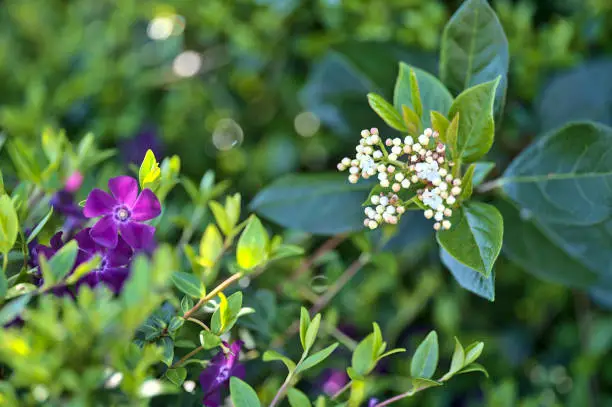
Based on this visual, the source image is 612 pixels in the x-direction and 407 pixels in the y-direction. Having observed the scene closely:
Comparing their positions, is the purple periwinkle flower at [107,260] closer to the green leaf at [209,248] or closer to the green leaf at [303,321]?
the green leaf at [209,248]

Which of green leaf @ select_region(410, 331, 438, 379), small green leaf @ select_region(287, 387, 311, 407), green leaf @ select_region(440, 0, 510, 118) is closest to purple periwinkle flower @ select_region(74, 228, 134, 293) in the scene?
small green leaf @ select_region(287, 387, 311, 407)

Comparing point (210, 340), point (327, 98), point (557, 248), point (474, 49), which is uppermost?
point (474, 49)

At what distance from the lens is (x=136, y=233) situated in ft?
2.35

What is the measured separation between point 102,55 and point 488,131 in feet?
3.63

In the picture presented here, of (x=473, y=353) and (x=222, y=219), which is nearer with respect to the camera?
(x=473, y=353)

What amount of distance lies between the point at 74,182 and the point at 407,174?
0.54m

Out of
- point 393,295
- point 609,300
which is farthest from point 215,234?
point 609,300

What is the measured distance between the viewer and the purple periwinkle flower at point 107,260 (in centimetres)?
70

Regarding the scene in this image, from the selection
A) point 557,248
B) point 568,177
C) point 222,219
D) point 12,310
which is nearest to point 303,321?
point 222,219

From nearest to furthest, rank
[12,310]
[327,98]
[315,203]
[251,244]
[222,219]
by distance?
[12,310] < [251,244] < [222,219] < [315,203] < [327,98]

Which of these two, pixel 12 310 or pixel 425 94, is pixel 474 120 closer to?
pixel 425 94

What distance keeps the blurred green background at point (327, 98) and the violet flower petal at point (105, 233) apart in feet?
1.26

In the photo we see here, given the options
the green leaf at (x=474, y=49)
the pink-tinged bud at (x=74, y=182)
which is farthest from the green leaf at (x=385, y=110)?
the pink-tinged bud at (x=74, y=182)

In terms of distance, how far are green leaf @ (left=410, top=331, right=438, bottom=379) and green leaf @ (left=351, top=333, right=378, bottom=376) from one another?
0.16 feet
